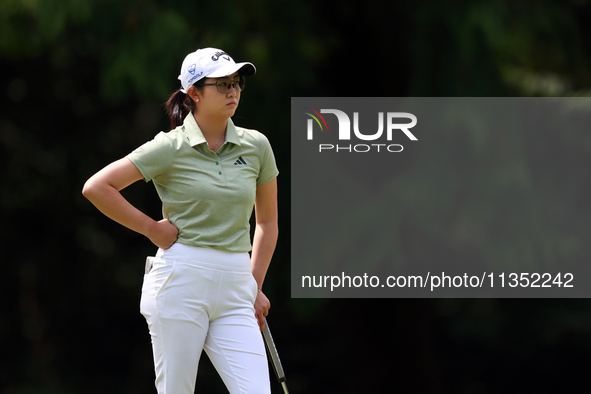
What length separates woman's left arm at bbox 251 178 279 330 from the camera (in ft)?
7.72

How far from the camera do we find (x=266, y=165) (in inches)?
90.4

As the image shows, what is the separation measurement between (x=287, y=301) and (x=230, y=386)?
8.52 feet

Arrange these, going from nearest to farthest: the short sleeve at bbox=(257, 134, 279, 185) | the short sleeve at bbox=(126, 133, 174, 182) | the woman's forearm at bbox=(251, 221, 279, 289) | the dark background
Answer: the short sleeve at bbox=(126, 133, 174, 182) < the short sleeve at bbox=(257, 134, 279, 185) < the woman's forearm at bbox=(251, 221, 279, 289) < the dark background

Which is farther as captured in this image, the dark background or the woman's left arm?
the dark background

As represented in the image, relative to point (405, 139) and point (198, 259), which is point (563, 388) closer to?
point (405, 139)

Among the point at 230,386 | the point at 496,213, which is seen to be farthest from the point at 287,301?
the point at 230,386

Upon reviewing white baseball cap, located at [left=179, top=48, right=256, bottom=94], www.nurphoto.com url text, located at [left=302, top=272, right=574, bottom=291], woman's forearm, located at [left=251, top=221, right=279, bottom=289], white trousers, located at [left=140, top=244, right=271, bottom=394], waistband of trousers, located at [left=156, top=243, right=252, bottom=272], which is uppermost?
white baseball cap, located at [left=179, top=48, right=256, bottom=94]

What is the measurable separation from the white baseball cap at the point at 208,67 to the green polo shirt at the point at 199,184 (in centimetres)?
12

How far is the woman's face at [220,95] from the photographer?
7.04ft

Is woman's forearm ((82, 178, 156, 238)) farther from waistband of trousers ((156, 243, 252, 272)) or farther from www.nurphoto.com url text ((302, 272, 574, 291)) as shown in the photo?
www.nurphoto.com url text ((302, 272, 574, 291))

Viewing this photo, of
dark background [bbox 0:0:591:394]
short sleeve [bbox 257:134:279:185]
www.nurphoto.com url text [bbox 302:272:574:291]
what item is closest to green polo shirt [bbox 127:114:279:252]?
short sleeve [bbox 257:134:279:185]

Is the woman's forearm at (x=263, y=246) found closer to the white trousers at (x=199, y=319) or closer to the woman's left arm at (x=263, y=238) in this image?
the woman's left arm at (x=263, y=238)

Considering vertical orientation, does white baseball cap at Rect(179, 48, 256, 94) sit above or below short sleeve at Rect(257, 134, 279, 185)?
above

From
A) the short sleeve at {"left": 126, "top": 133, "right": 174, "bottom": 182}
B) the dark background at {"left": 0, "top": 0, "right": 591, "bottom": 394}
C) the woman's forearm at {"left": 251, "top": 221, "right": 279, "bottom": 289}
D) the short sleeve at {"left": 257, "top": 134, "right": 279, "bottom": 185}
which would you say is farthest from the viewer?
the dark background at {"left": 0, "top": 0, "right": 591, "bottom": 394}
